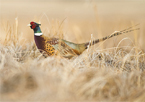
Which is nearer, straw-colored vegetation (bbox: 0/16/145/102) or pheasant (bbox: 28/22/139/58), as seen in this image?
straw-colored vegetation (bbox: 0/16/145/102)

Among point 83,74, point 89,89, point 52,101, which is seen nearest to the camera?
point 52,101

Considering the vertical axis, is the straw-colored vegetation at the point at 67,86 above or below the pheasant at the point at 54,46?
below

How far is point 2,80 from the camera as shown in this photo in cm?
245

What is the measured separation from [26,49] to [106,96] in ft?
6.86

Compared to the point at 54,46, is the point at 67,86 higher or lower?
lower

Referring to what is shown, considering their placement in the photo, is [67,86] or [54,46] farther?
[54,46]

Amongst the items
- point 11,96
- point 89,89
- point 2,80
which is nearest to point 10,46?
point 2,80

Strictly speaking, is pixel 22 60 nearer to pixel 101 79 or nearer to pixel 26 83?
pixel 26 83

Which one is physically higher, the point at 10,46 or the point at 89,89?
the point at 10,46

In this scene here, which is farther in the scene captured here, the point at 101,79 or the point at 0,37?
the point at 0,37

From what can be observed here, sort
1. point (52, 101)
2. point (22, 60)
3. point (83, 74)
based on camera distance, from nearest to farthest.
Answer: point (52, 101)
point (83, 74)
point (22, 60)

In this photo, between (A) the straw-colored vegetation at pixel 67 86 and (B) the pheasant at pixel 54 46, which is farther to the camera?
(B) the pheasant at pixel 54 46

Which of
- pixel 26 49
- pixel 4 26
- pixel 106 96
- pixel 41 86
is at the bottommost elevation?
pixel 106 96

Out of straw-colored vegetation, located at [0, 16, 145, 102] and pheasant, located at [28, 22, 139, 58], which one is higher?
pheasant, located at [28, 22, 139, 58]
